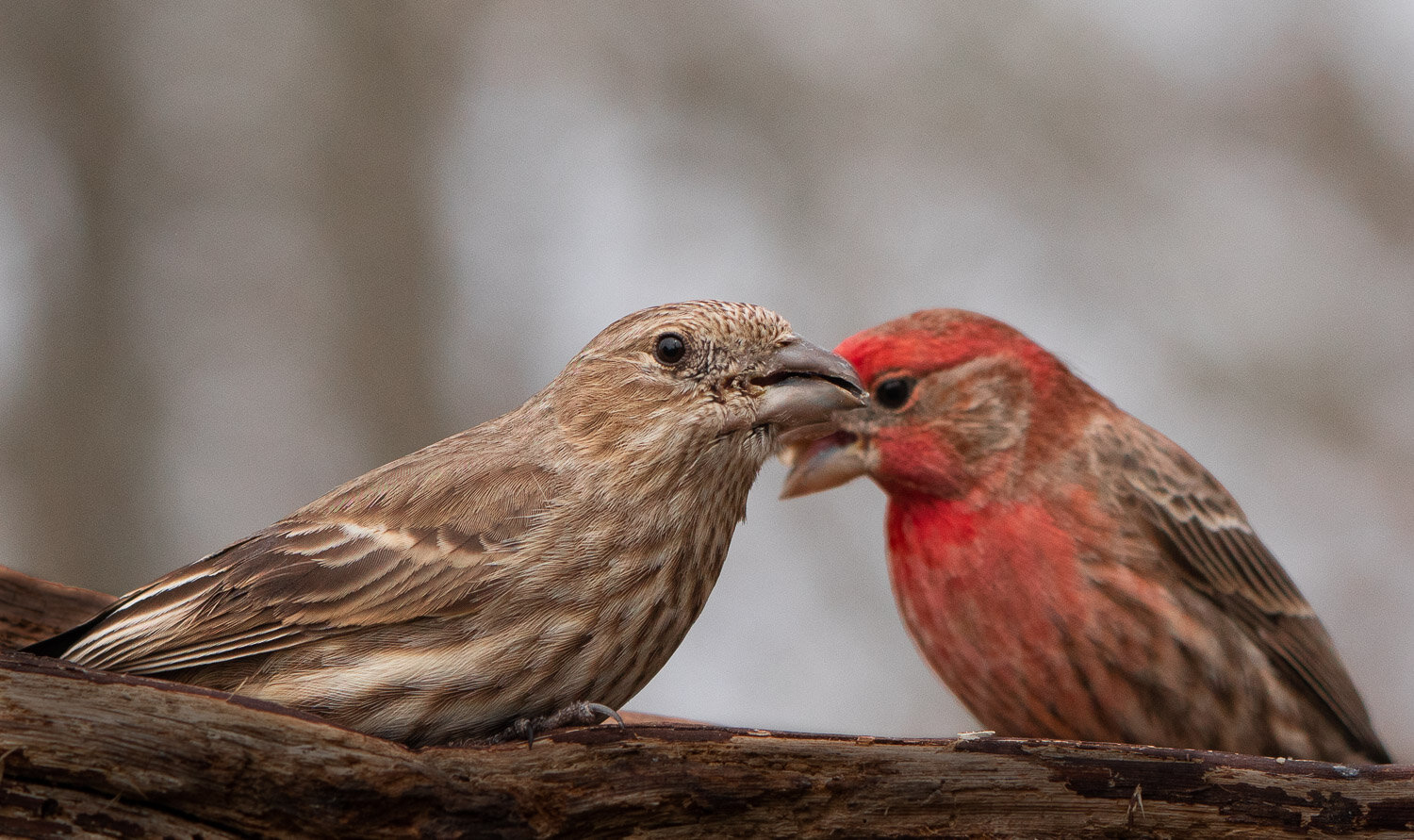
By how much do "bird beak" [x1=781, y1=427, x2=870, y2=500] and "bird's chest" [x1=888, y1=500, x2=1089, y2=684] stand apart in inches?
12.5

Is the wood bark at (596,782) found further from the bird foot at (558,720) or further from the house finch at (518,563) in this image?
the house finch at (518,563)

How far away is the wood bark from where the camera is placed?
2641 millimetres

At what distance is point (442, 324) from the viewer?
9.96 m

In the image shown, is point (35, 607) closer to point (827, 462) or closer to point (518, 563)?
point (518, 563)

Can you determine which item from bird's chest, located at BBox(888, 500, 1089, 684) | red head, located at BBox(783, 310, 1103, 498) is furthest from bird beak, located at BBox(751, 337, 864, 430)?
bird's chest, located at BBox(888, 500, 1089, 684)

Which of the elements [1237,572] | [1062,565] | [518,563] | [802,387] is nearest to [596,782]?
[518,563]

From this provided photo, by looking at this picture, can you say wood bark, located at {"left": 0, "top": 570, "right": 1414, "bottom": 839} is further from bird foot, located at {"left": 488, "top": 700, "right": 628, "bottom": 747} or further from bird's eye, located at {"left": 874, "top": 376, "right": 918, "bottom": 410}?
bird's eye, located at {"left": 874, "top": 376, "right": 918, "bottom": 410}

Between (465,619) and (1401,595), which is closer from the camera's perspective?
(465,619)

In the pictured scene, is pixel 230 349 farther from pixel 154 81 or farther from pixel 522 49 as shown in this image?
pixel 522 49

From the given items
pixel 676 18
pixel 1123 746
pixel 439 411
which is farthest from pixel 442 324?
pixel 1123 746

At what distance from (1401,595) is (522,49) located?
7813mm

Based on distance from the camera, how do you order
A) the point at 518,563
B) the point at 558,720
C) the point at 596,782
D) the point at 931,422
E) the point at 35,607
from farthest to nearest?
the point at 931,422
the point at 35,607
the point at 518,563
the point at 558,720
the point at 596,782

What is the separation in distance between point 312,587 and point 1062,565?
2.77 metres

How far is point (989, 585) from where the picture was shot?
188 inches
